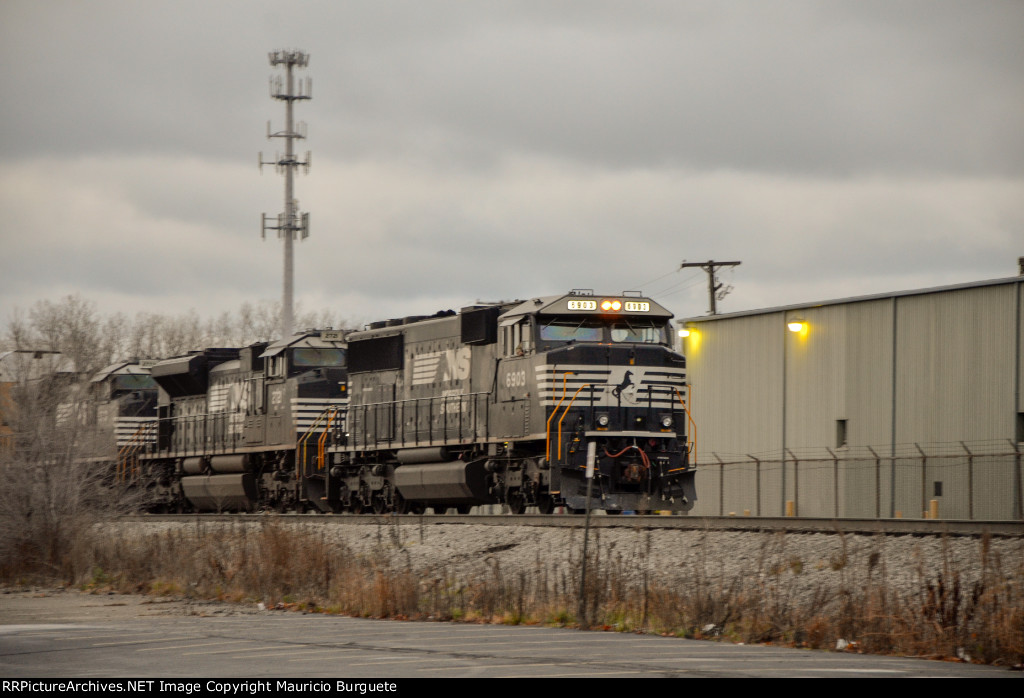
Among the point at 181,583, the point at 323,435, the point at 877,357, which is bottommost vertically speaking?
the point at 181,583

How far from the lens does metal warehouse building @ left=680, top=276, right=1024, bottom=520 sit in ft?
92.3

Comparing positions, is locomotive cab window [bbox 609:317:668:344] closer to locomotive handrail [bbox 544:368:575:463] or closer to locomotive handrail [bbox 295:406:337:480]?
locomotive handrail [bbox 544:368:575:463]

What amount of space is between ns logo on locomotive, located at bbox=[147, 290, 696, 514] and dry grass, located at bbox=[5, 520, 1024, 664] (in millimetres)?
2365

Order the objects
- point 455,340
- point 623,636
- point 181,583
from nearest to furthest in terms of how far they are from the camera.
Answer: point 623,636
point 181,583
point 455,340

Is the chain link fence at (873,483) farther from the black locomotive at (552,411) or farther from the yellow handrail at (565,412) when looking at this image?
the yellow handrail at (565,412)

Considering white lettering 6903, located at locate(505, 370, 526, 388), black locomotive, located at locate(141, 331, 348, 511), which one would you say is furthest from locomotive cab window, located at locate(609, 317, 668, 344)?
black locomotive, located at locate(141, 331, 348, 511)

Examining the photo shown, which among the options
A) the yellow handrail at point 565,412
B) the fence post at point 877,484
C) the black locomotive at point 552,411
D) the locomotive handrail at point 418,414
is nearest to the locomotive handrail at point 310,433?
the locomotive handrail at point 418,414

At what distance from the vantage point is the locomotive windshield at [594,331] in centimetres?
2398

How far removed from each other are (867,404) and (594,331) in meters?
10.7

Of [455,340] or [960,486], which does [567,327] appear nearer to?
[455,340]

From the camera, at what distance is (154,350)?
85625 mm

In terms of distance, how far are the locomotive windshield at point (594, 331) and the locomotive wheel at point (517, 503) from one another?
3.06 metres
